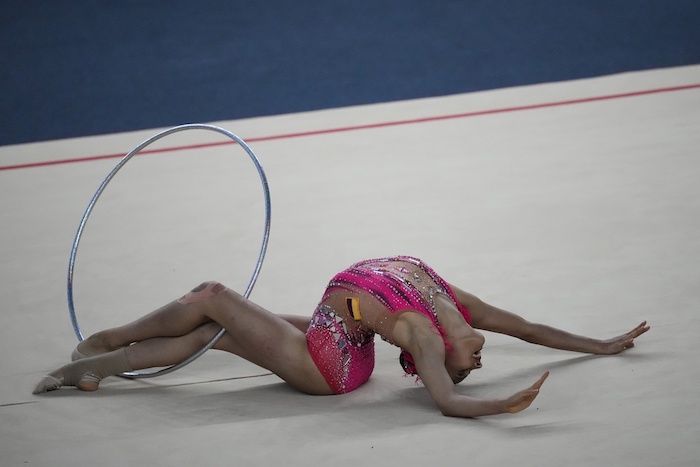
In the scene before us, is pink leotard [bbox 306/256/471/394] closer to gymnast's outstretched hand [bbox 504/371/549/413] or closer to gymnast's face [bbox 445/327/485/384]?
gymnast's face [bbox 445/327/485/384]

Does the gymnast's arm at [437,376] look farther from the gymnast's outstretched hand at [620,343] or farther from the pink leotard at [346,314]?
the gymnast's outstretched hand at [620,343]

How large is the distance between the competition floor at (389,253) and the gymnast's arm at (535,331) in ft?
0.16

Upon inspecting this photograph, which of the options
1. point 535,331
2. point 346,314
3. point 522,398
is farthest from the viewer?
point 535,331

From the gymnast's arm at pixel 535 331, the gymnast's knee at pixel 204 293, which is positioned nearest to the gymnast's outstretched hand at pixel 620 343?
the gymnast's arm at pixel 535 331

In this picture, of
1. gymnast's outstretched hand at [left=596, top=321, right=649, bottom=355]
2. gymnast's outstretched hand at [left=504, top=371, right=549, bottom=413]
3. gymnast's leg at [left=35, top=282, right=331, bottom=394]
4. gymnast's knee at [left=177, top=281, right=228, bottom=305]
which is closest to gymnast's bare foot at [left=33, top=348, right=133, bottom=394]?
gymnast's leg at [left=35, top=282, right=331, bottom=394]

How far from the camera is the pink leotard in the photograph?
282 centimetres

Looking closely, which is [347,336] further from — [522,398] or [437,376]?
[522,398]

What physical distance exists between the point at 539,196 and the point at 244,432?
7.76 feet

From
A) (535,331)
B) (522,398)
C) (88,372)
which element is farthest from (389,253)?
(522,398)

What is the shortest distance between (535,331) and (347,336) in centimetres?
60

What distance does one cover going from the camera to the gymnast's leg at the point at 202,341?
9.55ft

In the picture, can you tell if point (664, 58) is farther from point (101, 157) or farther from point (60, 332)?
point (60, 332)

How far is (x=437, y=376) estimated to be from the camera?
2.65 m

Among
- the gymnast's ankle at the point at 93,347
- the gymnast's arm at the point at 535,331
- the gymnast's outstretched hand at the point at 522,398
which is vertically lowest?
the gymnast's outstretched hand at the point at 522,398
